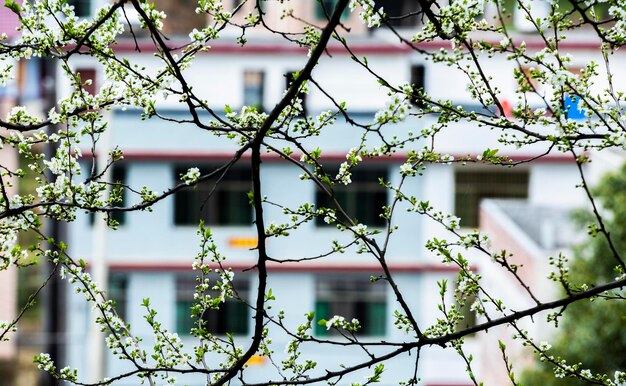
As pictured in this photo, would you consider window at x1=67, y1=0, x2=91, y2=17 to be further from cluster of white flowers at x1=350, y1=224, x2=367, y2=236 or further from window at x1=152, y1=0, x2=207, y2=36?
cluster of white flowers at x1=350, y1=224, x2=367, y2=236

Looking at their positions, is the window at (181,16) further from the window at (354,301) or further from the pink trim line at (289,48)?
the window at (354,301)

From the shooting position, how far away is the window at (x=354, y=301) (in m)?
21.6

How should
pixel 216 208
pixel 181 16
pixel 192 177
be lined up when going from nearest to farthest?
pixel 192 177 → pixel 216 208 → pixel 181 16

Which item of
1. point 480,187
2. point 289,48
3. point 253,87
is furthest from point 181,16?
point 480,187

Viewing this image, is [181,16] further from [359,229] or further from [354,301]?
[359,229]

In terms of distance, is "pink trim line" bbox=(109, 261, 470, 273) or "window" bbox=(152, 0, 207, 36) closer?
"pink trim line" bbox=(109, 261, 470, 273)

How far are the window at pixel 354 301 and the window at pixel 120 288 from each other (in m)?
3.29

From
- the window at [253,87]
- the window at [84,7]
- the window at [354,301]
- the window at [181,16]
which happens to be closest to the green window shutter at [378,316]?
the window at [354,301]

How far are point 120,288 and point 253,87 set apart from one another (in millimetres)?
4155

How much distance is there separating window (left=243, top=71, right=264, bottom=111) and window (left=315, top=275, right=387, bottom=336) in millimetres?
3298

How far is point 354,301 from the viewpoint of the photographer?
71.2ft

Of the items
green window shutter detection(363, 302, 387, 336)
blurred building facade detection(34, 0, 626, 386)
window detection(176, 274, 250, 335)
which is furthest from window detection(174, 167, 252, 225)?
green window shutter detection(363, 302, 387, 336)

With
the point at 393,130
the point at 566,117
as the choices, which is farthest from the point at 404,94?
the point at 393,130

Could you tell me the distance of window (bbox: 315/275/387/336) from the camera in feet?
70.7
